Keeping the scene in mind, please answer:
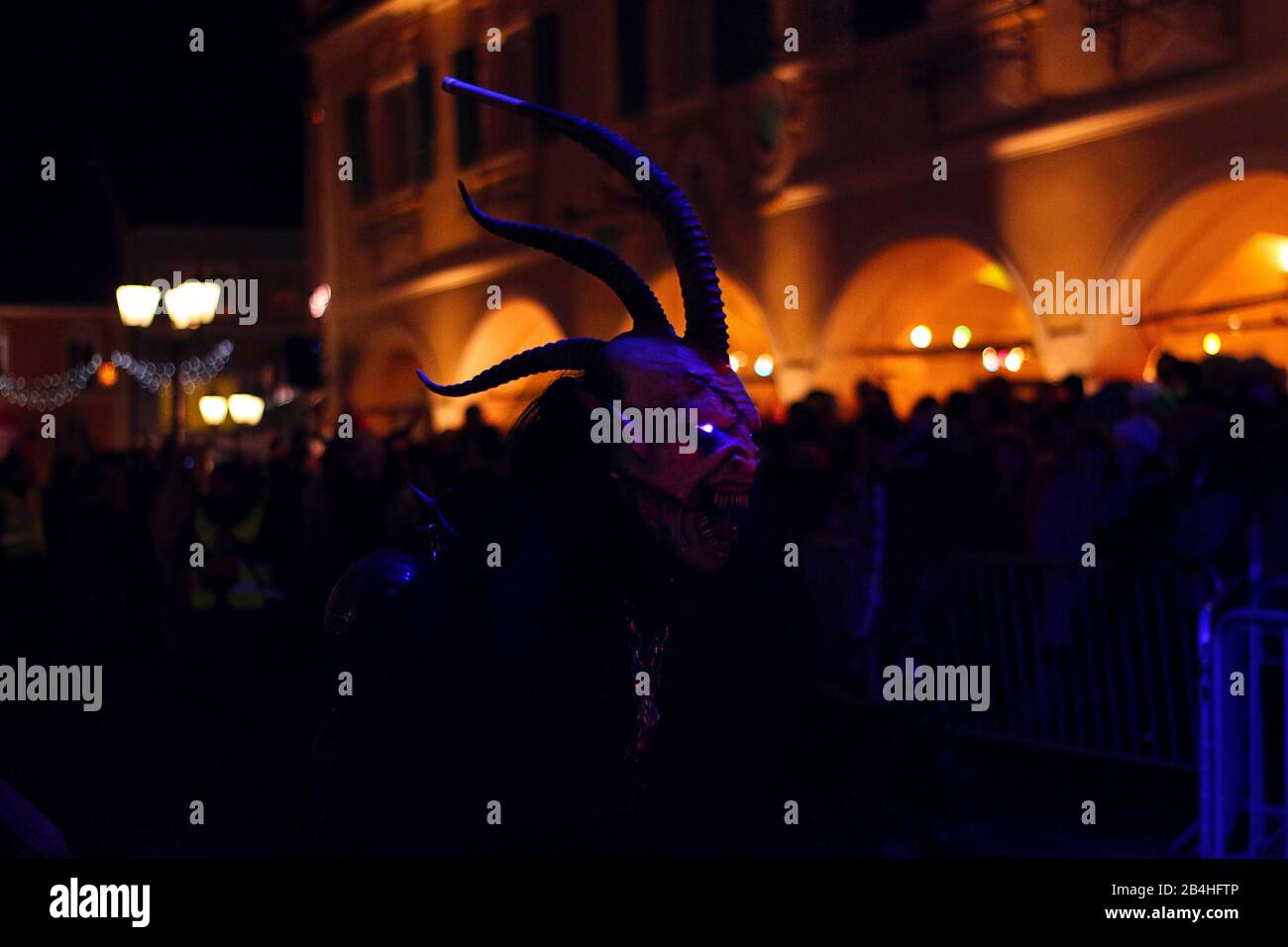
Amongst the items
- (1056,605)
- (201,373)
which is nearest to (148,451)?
(1056,605)

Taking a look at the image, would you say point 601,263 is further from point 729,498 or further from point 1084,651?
point 1084,651

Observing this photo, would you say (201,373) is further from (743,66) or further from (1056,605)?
(1056,605)

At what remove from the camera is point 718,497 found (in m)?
2.94

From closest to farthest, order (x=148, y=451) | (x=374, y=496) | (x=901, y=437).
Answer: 1. (x=901, y=437)
2. (x=374, y=496)
3. (x=148, y=451)

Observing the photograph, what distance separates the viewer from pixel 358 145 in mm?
26250

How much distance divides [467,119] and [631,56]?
4.23m

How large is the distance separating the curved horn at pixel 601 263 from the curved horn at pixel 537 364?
0.09 meters

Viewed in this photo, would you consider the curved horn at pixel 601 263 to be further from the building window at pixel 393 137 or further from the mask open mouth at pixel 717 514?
the building window at pixel 393 137

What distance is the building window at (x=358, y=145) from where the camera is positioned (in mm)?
25969

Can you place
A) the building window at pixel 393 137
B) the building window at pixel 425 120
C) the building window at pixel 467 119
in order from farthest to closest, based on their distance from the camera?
the building window at pixel 393 137 → the building window at pixel 425 120 → the building window at pixel 467 119

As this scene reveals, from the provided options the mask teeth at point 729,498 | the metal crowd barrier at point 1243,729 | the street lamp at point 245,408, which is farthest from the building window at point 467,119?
the mask teeth at point 729,498

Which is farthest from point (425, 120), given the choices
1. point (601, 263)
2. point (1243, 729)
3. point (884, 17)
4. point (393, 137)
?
point (601, 263)

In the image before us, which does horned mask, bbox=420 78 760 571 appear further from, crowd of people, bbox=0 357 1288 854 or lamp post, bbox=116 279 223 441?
lamp post, bbox=116 279 223 441
